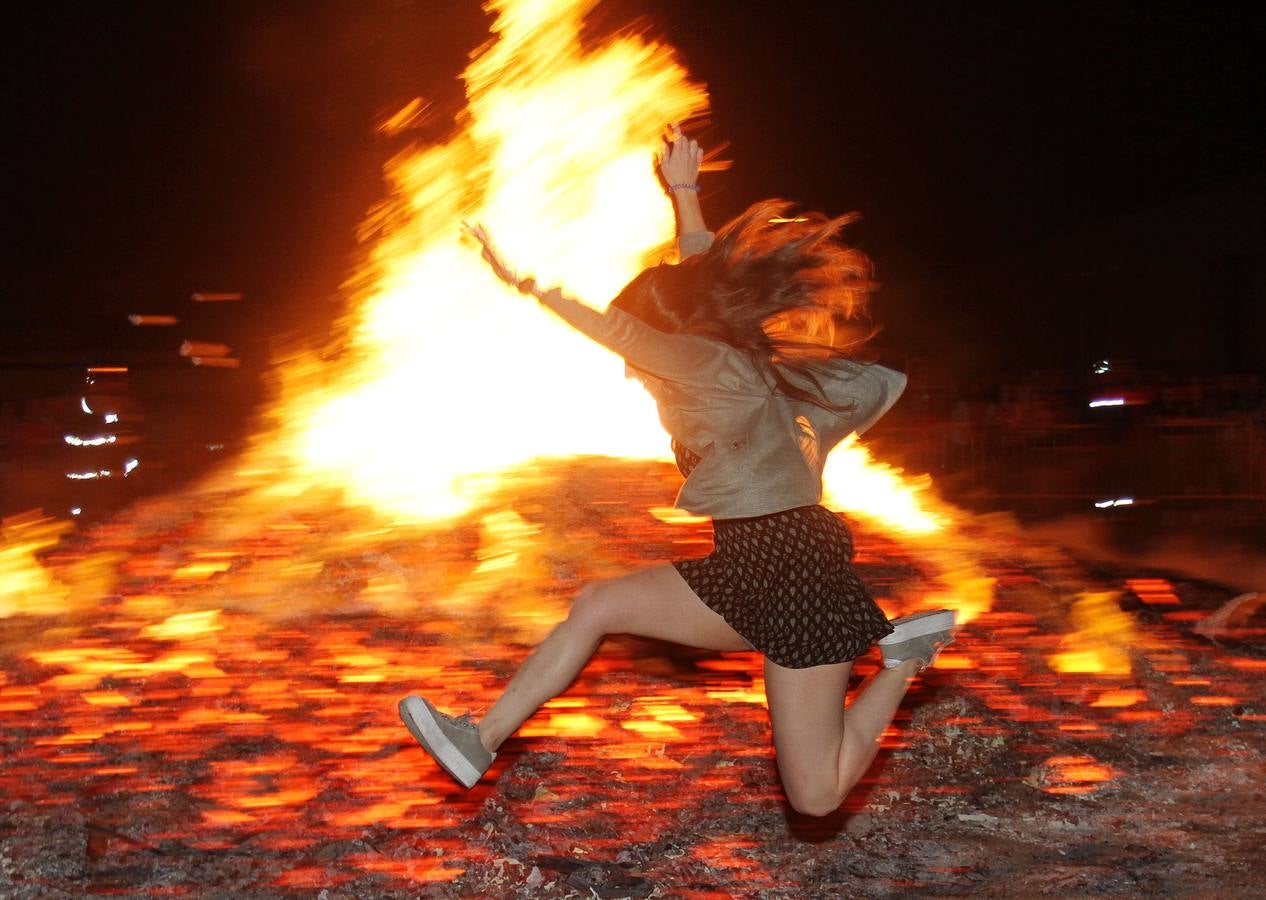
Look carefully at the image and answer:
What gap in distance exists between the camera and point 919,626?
3.04 meters

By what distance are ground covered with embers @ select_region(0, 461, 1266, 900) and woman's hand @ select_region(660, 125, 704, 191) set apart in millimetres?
2010

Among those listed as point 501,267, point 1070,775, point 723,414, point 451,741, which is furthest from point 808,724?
point 1070,775

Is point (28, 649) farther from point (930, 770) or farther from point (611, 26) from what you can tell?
point (611, 26)

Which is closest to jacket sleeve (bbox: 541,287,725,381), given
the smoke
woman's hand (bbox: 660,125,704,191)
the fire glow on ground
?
woman's hand (bbox: 660,125,704,191)

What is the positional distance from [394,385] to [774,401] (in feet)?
14.4

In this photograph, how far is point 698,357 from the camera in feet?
8.77

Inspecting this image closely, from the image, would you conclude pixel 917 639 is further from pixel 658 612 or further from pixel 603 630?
pixel 603 630

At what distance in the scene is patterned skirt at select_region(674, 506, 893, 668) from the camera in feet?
8.88

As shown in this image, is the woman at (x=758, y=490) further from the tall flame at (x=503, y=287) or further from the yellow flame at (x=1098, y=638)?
the tall flame at (x=503, y=287)

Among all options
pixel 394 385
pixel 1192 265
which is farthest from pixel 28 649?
pixel 1192 265

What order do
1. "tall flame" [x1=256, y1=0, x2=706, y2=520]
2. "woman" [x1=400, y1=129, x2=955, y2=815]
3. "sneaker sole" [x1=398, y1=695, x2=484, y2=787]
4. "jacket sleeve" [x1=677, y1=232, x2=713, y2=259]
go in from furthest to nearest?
"tall flame" [x1=256, y1=0, x2=706, y2=520]
"jacket sleeve" [x1=677, y1=232, x2=713, y2=259]
"sneaker sole" [x1=398, y1=695, x2=484, y2=787]
"woman" [x1=400, y1=129, x2=955, y2=815]

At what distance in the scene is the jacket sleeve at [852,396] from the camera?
112 inches

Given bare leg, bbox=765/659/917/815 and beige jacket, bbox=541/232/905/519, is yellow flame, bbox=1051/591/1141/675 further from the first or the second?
beige jacket, bbox=541/232/905/519

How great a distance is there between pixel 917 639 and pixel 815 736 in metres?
0.47
